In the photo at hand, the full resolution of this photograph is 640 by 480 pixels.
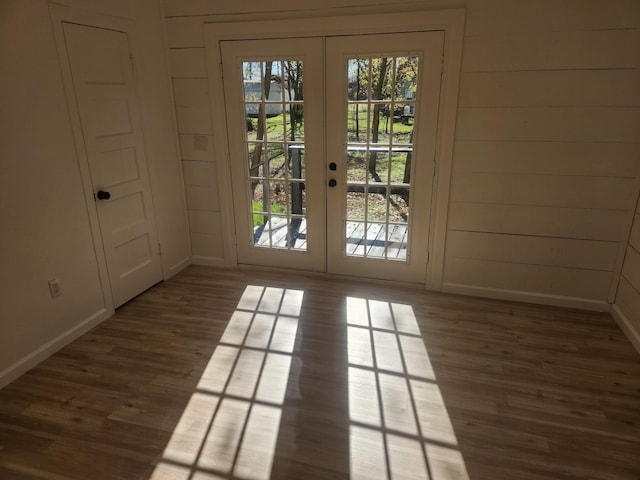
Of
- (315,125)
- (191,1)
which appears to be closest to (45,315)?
(315,125)

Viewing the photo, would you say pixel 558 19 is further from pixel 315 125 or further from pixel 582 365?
pixel 582 365

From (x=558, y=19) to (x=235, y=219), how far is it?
2.93 metres

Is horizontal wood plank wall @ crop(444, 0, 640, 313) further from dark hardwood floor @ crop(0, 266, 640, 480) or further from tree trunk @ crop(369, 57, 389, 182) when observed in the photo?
tree trunk @ crop(369, 57, 389, 182)

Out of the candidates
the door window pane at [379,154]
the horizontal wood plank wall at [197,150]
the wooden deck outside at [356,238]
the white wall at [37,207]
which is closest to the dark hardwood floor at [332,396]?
the white wall at [37,207]

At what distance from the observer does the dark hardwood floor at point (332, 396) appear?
1.89m

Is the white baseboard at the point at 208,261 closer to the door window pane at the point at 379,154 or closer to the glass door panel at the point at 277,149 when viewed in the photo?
the glass door panel at the point at 277,149

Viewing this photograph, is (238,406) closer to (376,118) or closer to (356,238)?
(356,238)

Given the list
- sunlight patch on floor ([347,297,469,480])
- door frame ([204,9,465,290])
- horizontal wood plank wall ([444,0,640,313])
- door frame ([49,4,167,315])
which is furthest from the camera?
door frame ([204,9,465,290])

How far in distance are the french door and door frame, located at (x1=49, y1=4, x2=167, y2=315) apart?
2.66 feet

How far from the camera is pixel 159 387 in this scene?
2.38 meters

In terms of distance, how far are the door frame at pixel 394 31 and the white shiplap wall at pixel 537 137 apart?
0.21ft

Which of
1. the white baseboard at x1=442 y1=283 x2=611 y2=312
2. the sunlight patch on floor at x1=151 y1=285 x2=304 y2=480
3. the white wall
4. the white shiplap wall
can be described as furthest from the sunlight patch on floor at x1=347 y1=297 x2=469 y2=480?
the white wall

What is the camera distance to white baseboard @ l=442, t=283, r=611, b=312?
3.16 m

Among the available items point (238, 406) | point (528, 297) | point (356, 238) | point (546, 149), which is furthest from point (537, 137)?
point (238, 406)
